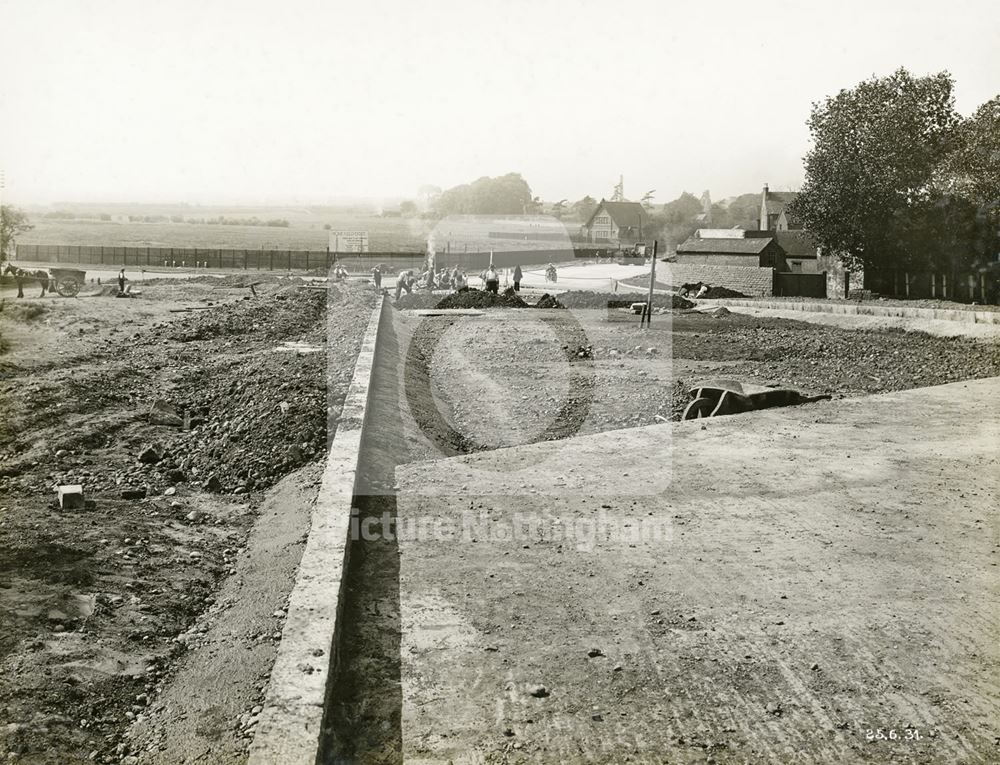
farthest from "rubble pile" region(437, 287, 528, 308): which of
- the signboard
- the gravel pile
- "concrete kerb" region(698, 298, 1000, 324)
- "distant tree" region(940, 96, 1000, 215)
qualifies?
the signboard

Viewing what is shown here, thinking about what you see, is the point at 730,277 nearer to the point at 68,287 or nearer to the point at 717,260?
the point at 717,260

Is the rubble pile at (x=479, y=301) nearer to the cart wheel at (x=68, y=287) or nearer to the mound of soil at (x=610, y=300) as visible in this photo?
the mound of soil at (x=610, y=300)

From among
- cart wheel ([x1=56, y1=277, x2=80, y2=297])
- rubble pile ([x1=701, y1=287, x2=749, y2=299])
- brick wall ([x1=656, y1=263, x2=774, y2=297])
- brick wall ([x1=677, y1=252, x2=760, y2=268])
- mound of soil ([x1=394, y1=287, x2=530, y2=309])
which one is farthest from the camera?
brick wall ([x1=677, y1=252, x2=760, y2=268])

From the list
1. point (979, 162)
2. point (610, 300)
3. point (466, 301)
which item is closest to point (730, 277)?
point (610, 300)

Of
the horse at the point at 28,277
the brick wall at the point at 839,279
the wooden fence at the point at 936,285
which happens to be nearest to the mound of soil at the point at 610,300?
the brick wall at the point at 839,279

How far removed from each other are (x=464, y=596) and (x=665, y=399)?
Result: 7.28 metres

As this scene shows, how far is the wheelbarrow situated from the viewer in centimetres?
992

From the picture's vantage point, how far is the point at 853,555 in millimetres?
4965

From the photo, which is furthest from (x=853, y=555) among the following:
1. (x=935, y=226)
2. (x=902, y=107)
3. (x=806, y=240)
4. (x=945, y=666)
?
(x=806, y=240)

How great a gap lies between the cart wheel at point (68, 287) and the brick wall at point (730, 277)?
2422 cm

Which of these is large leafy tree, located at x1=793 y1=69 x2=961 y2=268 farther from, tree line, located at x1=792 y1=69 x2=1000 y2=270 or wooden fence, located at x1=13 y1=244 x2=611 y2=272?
wooden fence, located at x1=13 y1=244 x2=611 y2=272

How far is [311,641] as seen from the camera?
140 inches

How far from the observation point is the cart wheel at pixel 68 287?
26312 mm

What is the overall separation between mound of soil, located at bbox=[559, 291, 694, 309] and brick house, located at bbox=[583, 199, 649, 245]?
2592 inches
